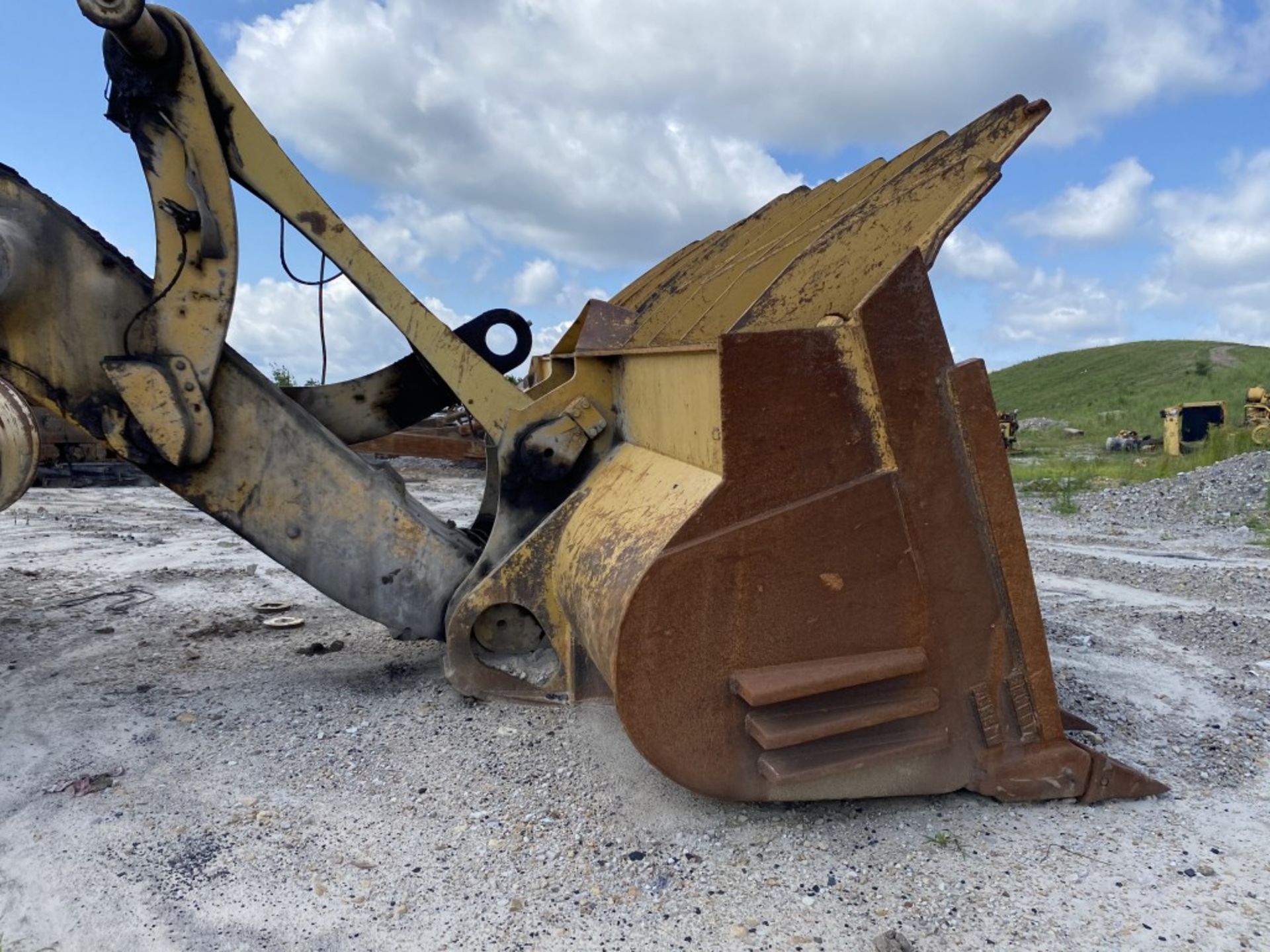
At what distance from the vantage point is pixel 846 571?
2291mm

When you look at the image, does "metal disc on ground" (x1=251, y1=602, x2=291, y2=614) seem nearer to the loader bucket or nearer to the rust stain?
the rust stain

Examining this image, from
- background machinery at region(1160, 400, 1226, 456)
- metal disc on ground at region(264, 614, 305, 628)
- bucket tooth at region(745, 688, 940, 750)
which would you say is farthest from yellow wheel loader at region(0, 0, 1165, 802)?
background machinery at region(1160, 400, 1226, 456)

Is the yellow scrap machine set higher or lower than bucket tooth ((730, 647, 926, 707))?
higher

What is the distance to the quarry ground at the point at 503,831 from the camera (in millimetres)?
2027

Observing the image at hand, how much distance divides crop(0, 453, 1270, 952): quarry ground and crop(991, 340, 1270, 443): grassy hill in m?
21.6

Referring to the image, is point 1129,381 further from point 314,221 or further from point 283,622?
point 314,221

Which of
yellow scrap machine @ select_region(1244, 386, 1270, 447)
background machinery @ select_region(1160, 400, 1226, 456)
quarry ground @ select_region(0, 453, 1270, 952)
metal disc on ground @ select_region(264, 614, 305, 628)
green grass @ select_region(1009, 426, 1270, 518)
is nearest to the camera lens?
quarry ground @ select_region(0, 453, 1270, 952)

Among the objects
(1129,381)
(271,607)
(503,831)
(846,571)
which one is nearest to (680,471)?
(846,571)

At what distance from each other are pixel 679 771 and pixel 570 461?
1.29 metres

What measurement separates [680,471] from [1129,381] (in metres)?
38.7

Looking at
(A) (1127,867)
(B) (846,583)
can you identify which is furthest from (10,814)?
(A) (1127,867)

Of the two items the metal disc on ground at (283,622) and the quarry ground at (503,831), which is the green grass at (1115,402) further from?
the metal disc on ground at (283,622)

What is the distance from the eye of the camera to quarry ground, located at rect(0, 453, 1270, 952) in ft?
6.65

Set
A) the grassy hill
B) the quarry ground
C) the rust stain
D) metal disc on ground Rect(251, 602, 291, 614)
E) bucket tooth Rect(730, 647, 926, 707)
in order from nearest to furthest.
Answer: the quarry ground, bucket tooth Rect(730, 647, 926, 707), the rust stain, metal disc on ground Rect(251, 602, 291, 614), the grassy hill
